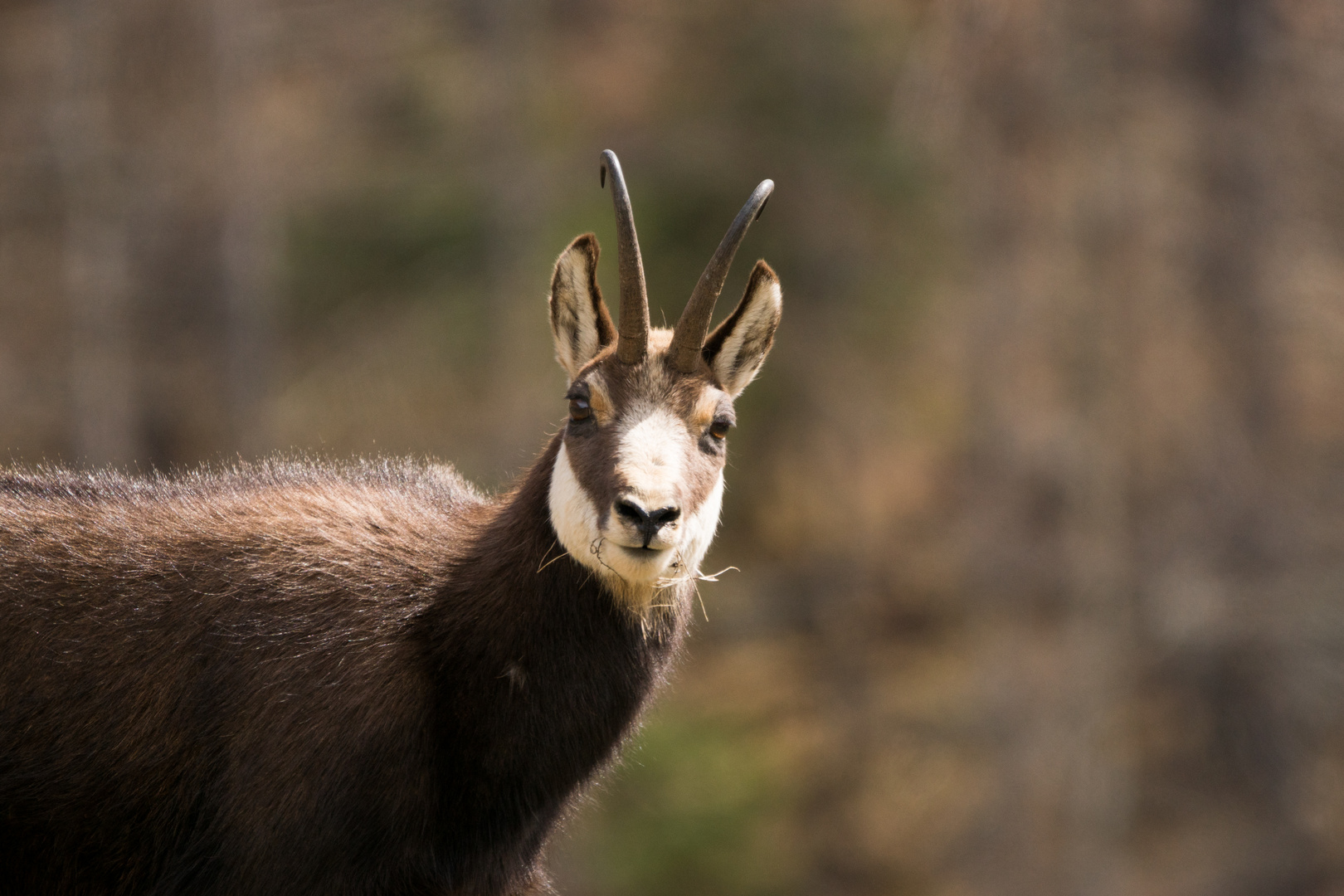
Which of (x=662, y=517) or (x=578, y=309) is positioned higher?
(x=578, y=309)

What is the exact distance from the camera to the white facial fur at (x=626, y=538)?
6445mm

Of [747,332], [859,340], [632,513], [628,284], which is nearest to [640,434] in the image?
[632,513]

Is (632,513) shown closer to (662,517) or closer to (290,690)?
(662,517)

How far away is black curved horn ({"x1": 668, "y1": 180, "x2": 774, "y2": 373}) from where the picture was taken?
686cm

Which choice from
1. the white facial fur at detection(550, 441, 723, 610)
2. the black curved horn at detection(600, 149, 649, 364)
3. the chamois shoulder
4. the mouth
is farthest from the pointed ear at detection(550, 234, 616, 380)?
the mouth

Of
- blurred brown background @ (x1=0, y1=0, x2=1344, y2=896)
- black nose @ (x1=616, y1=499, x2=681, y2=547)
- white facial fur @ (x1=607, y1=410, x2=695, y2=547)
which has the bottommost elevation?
blurred brown background @ (x1=0, y1=0, x2=1344, y2=896)

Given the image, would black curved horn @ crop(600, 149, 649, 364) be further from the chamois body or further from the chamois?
the chamois body

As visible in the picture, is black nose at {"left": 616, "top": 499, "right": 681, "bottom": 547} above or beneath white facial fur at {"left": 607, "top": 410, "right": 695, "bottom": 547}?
beneath

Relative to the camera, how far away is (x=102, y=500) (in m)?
7.15

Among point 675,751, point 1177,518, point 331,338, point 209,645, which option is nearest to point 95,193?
point 331,338

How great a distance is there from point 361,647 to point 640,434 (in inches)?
60.6

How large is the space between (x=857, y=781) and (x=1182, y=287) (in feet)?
29.3

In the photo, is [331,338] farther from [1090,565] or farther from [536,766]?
[536,766]

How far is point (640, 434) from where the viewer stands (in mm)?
6719
